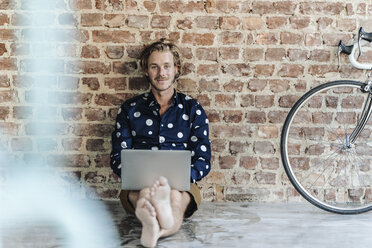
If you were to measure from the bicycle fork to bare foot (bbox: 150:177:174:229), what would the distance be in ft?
3.69

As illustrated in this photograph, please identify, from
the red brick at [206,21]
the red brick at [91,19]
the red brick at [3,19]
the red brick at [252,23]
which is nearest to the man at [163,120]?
the red brick at [206,21]

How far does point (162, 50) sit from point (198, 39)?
0.27m

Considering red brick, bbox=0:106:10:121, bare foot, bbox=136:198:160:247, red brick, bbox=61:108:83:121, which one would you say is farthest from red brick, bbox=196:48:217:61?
red brick, bbox=0:106:10:121

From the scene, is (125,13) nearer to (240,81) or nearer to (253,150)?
(240,81)

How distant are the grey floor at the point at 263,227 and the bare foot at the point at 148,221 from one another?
0.28ft

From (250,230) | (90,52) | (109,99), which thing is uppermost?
(90,52)

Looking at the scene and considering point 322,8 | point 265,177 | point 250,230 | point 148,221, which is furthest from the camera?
point 265,177

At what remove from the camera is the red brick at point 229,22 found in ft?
7.97

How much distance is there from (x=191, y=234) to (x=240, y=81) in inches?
37.5

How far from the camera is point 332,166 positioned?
8.24 feet

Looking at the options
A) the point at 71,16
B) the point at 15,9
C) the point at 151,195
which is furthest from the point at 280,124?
the point at 15,9

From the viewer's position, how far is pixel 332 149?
98.3 inches

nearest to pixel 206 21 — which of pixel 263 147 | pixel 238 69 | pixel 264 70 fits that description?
pixel 238 69

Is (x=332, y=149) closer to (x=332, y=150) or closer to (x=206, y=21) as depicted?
(x=332, y=150)
